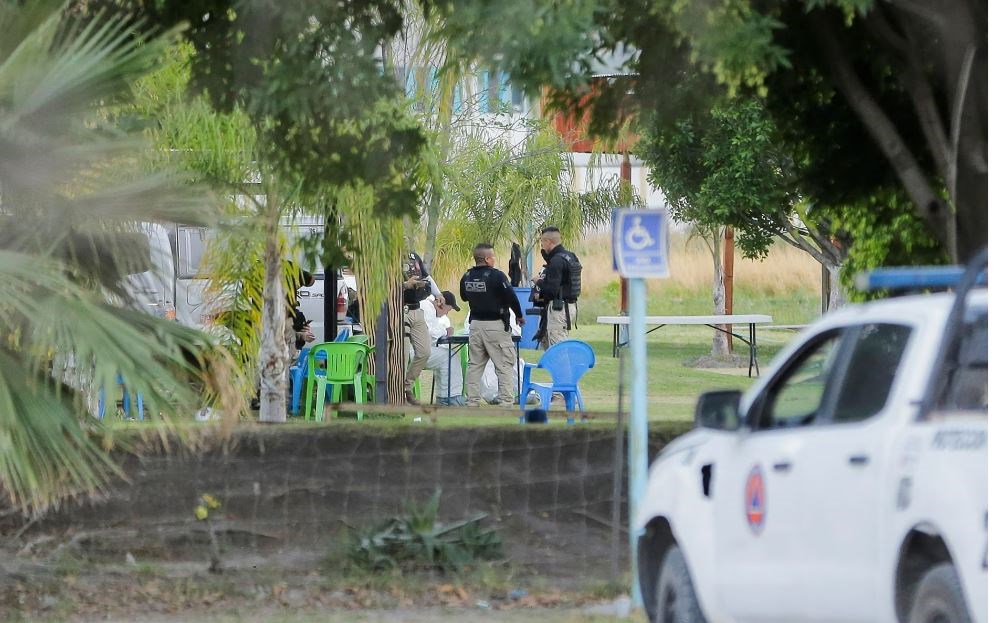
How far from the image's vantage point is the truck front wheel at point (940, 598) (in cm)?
377

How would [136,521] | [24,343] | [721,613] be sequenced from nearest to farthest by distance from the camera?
[721,613] < [24,343] < [136,521]

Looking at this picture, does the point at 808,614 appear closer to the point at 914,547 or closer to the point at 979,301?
the point at 914,547

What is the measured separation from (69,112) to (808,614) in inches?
159

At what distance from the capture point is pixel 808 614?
460 cm

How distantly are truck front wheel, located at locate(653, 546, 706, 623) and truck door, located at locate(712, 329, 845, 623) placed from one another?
1.14 ft

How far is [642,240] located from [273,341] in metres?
5.91

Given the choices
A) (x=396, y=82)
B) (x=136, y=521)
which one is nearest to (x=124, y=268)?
(x=396, y=82)

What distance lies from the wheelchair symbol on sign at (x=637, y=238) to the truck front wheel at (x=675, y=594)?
170cm

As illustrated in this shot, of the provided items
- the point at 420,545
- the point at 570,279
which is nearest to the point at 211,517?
the point at 420,545

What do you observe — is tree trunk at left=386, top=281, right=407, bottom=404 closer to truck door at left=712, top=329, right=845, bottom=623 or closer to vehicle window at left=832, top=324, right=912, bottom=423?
truck door at left=712, top=329, right=845, bottom=623

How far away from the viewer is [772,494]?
15.8 feet

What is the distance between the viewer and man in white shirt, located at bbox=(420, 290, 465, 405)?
1534 cm

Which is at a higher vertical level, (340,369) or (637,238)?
(637,238)

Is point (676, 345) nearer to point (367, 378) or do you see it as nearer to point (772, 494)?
point (367, 378)
